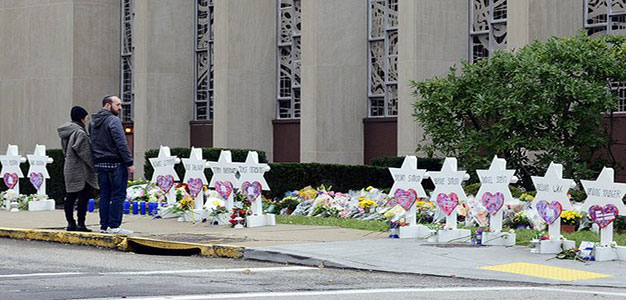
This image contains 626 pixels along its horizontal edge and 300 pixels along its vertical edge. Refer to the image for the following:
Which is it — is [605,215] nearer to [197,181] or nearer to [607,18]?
[197,181]

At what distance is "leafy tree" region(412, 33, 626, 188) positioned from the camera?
64.9ft

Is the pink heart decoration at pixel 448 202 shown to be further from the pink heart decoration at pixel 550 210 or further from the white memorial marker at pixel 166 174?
the white memorial marker at pixel 166 174

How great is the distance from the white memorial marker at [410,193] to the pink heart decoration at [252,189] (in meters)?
2.18

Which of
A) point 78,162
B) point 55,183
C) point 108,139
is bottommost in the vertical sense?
point 55,183

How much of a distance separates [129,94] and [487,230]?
87.7ft

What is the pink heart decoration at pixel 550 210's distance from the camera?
12.8m

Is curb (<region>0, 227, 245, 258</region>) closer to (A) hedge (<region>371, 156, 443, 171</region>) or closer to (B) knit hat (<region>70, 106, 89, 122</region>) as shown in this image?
(B) knit hat (<region>70, 106, 89, 122</region>)

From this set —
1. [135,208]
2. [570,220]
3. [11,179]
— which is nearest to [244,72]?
[11,179]

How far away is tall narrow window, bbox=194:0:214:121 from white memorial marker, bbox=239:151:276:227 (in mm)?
20003

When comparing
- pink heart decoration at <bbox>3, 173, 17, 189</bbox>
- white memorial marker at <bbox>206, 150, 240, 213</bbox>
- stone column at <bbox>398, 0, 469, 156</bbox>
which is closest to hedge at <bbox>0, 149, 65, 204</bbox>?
pink heart decoration at <bbox>3, 173, 17, 189</bbox>

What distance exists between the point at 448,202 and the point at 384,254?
2.03 metres

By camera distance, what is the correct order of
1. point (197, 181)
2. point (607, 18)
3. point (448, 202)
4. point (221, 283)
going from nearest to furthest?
point (221, 283), point (448, 202), point (197, 181), point (607, 18)

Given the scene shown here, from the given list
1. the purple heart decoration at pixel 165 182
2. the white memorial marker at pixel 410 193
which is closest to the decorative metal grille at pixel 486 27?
the purple heart decoration at pixel 165 182

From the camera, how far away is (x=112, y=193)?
49.1 feet
